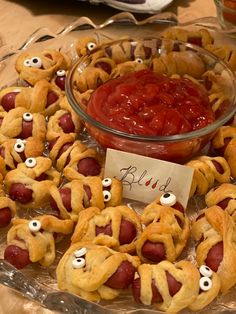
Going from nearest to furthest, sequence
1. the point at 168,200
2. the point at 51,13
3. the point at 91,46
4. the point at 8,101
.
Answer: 1. the point at 168,200
2. the point at 8,101
3. the point at 91,46
4. the point at 51,13

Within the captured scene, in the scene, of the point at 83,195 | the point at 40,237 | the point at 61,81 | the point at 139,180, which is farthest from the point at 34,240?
the point at 61,81

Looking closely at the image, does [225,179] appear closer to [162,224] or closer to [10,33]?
[162,224]

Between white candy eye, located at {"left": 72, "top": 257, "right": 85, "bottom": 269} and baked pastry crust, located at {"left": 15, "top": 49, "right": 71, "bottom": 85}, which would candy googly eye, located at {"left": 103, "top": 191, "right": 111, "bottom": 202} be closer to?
white candy eye, located at {"left": 72, "top": 257, "right": 85, "bottom": 269}

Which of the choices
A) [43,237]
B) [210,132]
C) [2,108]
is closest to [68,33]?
[2,108]

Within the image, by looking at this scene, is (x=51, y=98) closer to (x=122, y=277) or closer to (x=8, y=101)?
(x=8, y=101)

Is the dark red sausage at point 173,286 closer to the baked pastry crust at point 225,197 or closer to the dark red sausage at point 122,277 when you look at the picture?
the dark red sausage at point 122,277

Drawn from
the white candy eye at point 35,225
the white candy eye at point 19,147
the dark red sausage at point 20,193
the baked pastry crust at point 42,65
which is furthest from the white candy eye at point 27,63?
the white candy eye at point 35,225
